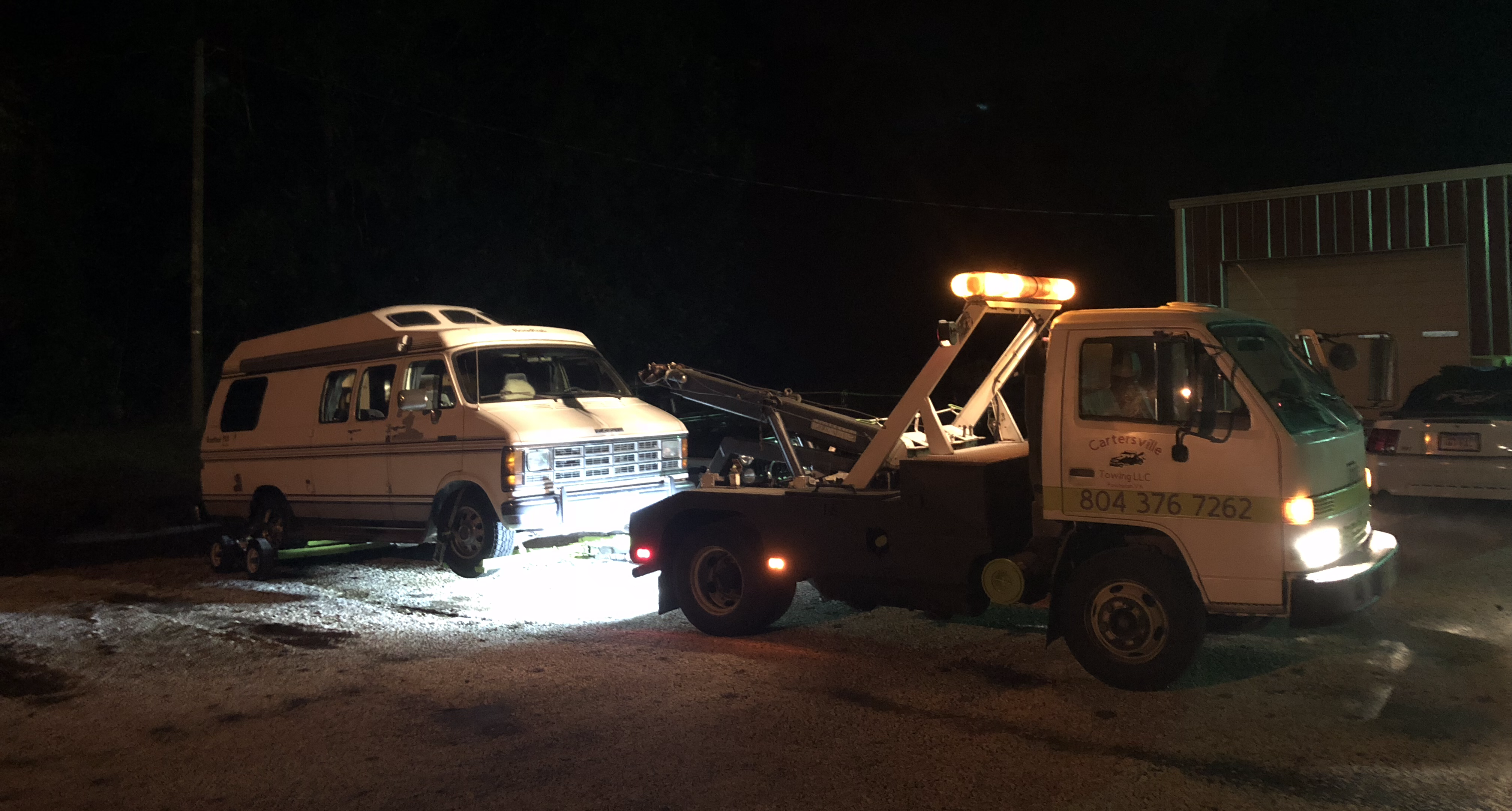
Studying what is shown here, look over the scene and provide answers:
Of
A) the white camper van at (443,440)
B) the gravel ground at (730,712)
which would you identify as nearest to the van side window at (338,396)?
the white camper van at (443,440)

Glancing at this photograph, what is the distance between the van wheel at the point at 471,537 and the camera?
10578 millimetres

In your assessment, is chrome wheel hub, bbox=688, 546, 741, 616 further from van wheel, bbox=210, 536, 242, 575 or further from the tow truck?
van wheel, bbox=210, 536, 242, 575

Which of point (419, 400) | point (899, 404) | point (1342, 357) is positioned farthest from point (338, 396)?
point (1342, 357)

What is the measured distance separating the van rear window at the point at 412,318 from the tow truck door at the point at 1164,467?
6983 mm

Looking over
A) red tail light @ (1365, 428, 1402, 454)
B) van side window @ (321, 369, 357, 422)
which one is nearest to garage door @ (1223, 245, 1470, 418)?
red tail light @ (1365, 428, 1402, 454)

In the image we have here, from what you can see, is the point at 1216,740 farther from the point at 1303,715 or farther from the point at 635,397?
the point at 635,397

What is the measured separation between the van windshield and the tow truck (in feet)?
11.5

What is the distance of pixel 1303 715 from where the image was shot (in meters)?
6.37

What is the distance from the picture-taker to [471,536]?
10.8m

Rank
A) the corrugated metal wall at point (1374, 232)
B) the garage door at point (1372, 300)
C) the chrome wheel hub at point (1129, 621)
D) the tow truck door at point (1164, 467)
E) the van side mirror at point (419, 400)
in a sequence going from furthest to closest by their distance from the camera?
1. the garage door at point (1372, 300)
2. the corrugated metal wall at point (1374, 232)
3. the van side mirror at point (419, 400)
4. the chrome wheel hub at point (1129, 621)
5. the tow truck door at point (1164, 467)

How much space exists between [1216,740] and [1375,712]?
42.1 inches

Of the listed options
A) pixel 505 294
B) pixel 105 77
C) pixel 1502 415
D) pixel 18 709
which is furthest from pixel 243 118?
pixel 1502 415

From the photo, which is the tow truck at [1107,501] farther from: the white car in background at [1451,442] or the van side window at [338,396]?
the van side window at [338,396]

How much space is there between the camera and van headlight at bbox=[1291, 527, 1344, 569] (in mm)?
6395
